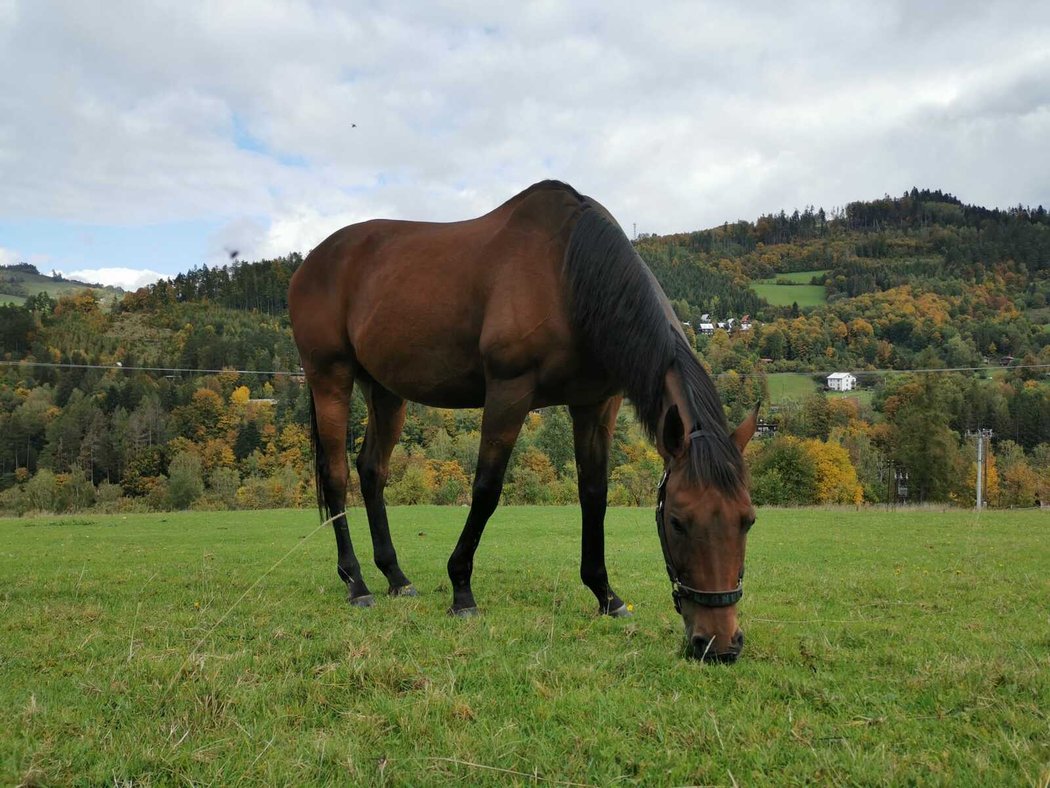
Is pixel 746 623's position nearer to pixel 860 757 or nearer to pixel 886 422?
pixel 860 757

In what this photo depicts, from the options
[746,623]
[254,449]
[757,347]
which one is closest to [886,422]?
[757,347]

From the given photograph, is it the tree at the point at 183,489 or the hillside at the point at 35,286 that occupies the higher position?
the hillside at the point at 35,286

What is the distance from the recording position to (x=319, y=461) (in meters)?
6.29

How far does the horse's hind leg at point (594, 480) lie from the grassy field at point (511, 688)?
27 cm

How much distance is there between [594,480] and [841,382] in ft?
296

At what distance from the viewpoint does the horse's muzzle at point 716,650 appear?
10.5 ft

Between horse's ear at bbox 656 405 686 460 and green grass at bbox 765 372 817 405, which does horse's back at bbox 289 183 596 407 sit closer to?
horse's ear at bbox 656 405 686 460

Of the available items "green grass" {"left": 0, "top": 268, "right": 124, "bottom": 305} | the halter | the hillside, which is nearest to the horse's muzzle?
the halter

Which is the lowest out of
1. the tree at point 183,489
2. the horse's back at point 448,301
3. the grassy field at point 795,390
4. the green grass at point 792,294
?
the tree at point 183,489

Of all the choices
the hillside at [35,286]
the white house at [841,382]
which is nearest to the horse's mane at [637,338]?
the white house at [841,382]

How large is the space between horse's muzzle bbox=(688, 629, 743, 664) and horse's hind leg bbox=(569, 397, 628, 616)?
5.17 feet

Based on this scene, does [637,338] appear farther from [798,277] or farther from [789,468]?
[798,277]

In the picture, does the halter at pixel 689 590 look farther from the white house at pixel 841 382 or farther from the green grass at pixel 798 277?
the green grass at pixel 798 277

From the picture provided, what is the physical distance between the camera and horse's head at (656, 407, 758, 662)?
3244 millimetres
